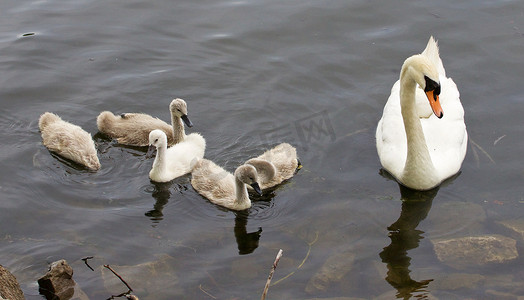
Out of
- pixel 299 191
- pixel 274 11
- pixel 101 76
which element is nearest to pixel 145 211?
pixel 299 191

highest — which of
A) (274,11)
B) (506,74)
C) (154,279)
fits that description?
(274,11)

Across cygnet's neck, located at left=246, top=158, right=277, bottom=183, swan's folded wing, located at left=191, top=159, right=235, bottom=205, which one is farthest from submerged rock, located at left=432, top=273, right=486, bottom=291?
swan's folded wing, located at left=191, top=159, right=235, bottom=205

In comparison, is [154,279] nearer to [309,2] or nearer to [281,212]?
[281,212]

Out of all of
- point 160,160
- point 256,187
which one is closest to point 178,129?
point 160,160

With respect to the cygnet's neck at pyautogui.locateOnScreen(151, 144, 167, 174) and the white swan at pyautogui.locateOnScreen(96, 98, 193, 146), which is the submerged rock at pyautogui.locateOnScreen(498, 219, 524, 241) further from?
the white swan at pyautogui.locateOnScreen(96, 98, 193, 146)

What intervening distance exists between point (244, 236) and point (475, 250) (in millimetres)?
2355

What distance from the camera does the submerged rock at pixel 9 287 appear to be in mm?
6070

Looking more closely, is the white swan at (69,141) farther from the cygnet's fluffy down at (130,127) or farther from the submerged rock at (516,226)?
the submerged rock at (516,226)

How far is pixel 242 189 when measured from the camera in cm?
810

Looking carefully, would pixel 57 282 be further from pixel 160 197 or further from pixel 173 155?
pixel 173 155

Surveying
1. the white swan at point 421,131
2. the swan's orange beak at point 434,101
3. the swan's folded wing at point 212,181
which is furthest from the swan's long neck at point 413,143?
the swan's folded wing at point 212,181

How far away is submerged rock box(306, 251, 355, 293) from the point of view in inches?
276

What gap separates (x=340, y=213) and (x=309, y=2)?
5.63 meters

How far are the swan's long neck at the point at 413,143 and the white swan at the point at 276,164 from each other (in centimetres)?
133
